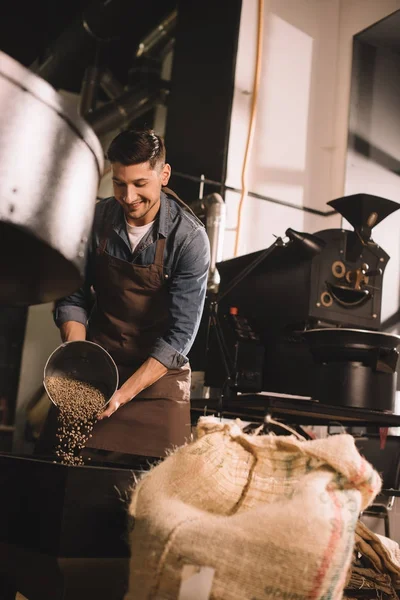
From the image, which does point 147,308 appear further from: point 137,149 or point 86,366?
point 137,149

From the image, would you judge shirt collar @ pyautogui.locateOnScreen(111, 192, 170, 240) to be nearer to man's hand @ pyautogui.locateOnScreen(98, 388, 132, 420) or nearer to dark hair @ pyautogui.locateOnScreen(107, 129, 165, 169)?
dark hair @ pyautogui.locateOnScreen(107, 129, 165, 169)

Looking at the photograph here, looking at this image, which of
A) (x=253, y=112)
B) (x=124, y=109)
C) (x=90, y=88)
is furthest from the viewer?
(x=90, y=88)

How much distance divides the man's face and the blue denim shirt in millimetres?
88

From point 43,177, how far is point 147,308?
48.5 inches

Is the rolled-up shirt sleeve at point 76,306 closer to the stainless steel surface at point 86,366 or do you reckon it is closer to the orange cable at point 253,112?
the stainless steel surface at point 86,366

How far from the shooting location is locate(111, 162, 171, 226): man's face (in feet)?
6.43

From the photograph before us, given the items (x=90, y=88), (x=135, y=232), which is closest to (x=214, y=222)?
(x=135, y=232)

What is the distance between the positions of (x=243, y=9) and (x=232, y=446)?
3.39 metres

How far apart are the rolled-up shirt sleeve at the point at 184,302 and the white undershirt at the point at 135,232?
129mm

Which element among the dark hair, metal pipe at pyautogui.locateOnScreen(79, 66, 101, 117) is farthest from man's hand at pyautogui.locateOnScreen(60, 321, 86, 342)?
metal pipe at pyautogui.locateOnScreen(79, 66, 101, 117)

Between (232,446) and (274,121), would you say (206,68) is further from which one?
(232,446)

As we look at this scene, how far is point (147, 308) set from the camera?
2.19 meters

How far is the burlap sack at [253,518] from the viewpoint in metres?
1.01

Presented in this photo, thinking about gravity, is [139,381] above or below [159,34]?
below
